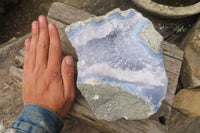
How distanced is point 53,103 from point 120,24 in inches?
23.1

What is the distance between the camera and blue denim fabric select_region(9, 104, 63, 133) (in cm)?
91

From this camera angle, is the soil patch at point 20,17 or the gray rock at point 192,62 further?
the soil patch at point 20,17

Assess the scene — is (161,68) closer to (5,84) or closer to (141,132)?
(141,132)

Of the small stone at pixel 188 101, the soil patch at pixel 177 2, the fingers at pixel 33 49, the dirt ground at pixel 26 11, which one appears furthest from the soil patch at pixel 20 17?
the small stone at pixel 188 101

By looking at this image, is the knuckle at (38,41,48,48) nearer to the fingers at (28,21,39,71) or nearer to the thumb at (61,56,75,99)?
the fingers at (28,21,39,71)

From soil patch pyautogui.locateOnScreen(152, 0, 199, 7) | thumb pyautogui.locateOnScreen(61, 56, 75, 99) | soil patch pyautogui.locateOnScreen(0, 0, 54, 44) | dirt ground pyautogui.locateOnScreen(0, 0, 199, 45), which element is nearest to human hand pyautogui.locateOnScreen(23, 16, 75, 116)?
thumb pyautogui.locateOnScreen(61, 56, 75, 99)

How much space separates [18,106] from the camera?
4.95ft

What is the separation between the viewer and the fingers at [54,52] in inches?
42.3

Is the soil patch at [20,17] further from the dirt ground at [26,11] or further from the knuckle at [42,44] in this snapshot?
the knuckle at [42,44]

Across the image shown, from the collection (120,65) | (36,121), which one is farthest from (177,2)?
(36,121)

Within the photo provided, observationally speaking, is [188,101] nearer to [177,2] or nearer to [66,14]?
[177,2]

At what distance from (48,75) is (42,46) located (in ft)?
0.64

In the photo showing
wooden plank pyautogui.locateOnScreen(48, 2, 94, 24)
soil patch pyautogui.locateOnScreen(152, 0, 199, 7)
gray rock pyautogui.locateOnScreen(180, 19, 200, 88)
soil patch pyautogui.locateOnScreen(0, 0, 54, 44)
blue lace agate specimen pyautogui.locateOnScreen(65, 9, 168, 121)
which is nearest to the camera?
blue lace agate specimen pyautogui.locateOnScreen(65, 9, 168, 121)

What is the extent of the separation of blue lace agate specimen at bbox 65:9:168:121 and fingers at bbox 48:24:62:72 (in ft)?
0.43
